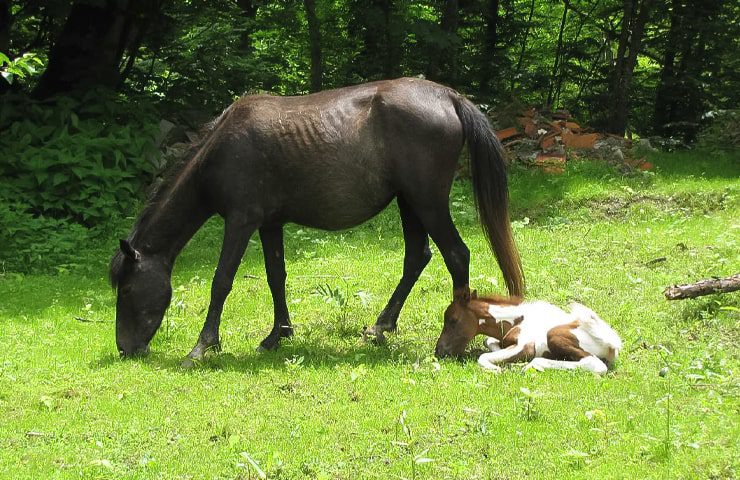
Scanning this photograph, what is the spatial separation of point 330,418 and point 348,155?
2658 mm

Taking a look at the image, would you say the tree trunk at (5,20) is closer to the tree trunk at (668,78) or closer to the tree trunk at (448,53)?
the tree trunk at (448,53)

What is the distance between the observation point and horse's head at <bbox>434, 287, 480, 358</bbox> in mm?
7055

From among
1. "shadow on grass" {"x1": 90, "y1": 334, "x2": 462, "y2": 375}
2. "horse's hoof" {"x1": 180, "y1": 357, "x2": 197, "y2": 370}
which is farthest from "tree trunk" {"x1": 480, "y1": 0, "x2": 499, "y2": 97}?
"horse's hoof" {"x1": 180, "y1": 357, "x2": 197, "y2": 370}

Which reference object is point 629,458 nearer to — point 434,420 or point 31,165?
point 434,420

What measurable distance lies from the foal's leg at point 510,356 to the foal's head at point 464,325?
0.25m

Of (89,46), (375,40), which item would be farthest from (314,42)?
(89,46)

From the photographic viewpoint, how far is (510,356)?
6785 mm

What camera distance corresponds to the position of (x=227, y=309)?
30.0 ft

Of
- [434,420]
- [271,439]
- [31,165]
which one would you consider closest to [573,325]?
[434,420]

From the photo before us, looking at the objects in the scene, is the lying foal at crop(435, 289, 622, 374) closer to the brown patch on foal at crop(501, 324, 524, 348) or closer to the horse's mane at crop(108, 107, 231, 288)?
the brown patch on foal at crop(501, 324, 524, 348)

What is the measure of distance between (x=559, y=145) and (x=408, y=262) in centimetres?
829

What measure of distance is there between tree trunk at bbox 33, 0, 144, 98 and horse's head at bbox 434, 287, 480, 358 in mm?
10070

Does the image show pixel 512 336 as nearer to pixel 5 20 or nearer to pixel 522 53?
pixel 5 20

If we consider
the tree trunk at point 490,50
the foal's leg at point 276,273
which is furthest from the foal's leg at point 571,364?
the tree trunk at point 490,50
